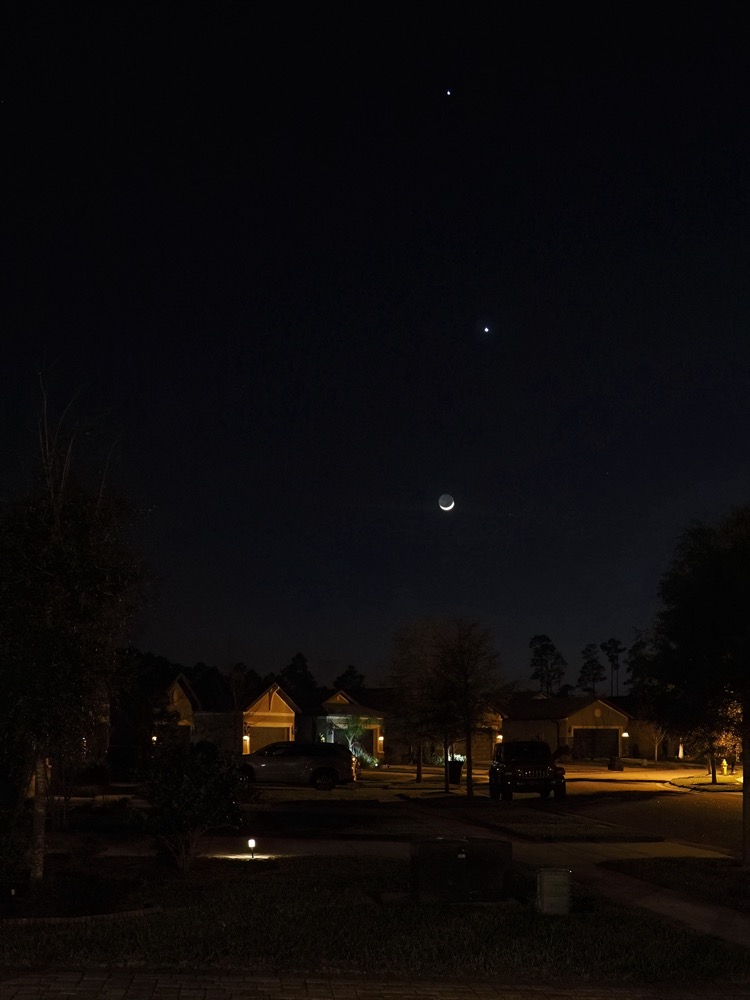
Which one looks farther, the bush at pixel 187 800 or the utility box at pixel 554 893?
the bush at pixel 187 800

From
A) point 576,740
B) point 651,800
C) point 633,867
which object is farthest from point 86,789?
point 576,740

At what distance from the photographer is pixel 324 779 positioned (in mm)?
38406

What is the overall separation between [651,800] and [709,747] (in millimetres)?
19518

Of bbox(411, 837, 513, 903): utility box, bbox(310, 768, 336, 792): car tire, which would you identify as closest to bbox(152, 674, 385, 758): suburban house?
bbox(310, 768, 336, 792): car tire

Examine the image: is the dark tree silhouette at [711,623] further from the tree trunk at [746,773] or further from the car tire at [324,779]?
the car tire at [324,779]

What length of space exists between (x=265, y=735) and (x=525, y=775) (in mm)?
28379

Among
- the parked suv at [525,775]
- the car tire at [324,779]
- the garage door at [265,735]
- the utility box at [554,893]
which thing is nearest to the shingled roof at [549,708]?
the garage door at [265,735]

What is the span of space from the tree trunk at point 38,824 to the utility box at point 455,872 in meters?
4.22

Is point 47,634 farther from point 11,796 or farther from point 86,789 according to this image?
point 86,789

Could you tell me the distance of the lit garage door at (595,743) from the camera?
72688mm

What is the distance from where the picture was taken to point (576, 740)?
72750 mm

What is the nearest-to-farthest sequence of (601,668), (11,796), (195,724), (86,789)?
(11,796) → (86,789) → (195,724) → (601,668)

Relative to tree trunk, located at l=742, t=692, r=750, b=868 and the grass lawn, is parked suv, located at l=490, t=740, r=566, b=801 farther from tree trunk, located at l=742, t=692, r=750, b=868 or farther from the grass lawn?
the grass lawn

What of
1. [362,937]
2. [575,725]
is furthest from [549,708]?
[362,937]
